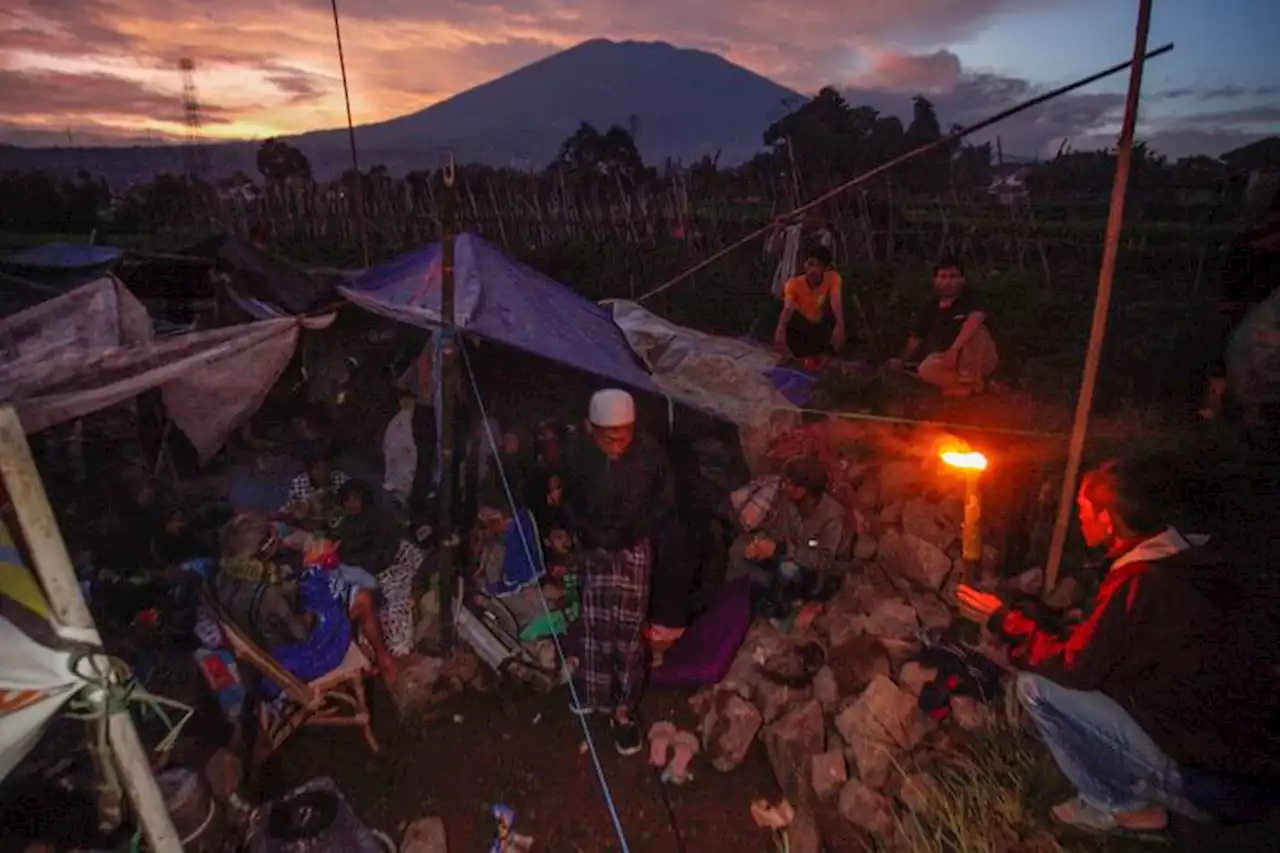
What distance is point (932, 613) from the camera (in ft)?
13.1

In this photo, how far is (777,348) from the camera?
20.4 ft

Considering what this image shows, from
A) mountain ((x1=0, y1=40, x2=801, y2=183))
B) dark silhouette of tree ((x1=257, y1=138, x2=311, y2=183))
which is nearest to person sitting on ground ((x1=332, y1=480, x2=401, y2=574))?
dark silhouette of tree ((x1=257, y1=138, x2=311, y2=183))

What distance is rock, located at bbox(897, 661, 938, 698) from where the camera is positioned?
136 inches

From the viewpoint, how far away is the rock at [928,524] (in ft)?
14.3

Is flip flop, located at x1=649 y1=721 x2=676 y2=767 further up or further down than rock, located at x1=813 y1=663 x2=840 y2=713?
further down

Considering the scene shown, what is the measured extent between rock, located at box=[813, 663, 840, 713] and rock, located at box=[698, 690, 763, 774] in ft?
1.07

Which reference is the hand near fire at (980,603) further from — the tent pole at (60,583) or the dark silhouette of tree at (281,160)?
the dark silhouette of tree at (281,160)

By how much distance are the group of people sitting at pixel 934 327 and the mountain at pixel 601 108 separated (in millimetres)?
66269

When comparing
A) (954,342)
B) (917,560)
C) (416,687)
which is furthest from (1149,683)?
(416,687)

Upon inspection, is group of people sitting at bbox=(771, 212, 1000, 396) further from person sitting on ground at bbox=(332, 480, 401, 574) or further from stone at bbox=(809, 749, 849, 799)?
person sitting on ground at bbox=(332, 480, 401, 574)

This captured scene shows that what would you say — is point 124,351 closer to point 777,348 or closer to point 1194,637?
point 777,348

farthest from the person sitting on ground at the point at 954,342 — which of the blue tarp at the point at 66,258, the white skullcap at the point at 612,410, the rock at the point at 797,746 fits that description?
Result: the blue tarp at the point at 66,258

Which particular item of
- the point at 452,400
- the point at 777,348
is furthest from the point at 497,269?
the point at 777,348

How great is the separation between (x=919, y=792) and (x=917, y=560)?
1567 millimetres
